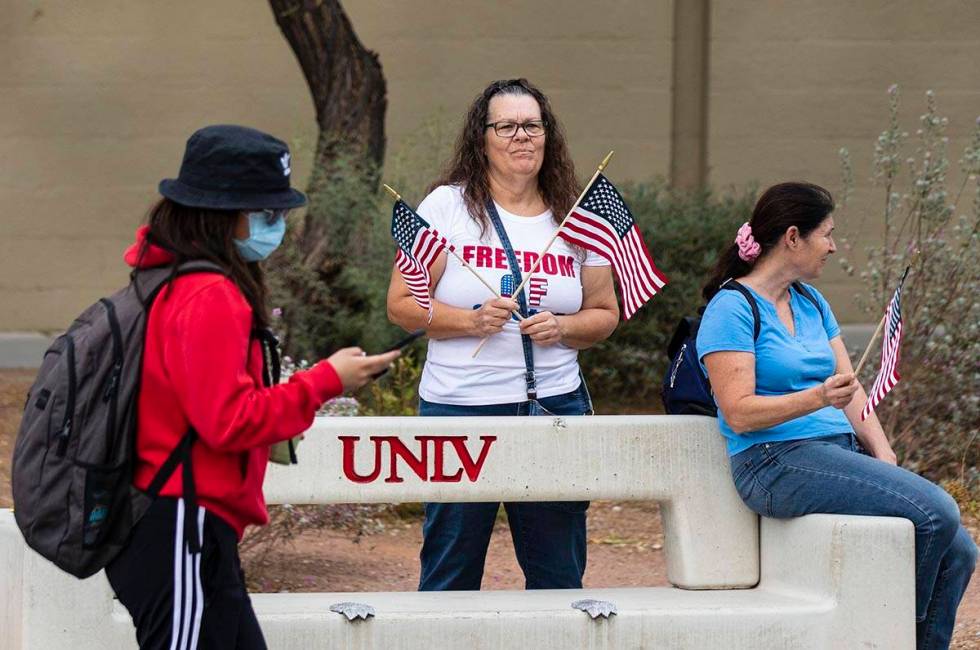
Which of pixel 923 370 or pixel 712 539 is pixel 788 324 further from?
pixel 923 370

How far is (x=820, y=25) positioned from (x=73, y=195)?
5279 mm

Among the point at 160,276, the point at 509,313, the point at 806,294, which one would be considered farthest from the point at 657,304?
the point at 160,276

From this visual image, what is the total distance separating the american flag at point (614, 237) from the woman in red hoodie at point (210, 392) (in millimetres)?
1403

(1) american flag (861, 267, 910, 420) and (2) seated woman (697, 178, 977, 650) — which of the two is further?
(1) american flag (861, 267, 910, 420)

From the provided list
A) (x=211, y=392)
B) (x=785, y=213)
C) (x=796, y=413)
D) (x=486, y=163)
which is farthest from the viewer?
(x=486, y=163)

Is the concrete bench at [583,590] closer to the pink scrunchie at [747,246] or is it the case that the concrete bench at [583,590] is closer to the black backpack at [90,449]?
the pink scrunchie at [747,246]

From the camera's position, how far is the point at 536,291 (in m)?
4.46

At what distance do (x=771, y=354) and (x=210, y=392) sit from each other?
1.93 m

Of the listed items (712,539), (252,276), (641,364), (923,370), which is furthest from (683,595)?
(641,364)

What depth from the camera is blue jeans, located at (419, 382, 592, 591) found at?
455 centimetres

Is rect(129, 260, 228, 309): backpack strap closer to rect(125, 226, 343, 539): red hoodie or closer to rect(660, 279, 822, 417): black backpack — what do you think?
rect(125, 226, 343, 539): red hoodie

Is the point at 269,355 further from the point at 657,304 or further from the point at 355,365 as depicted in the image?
the point at 657,304

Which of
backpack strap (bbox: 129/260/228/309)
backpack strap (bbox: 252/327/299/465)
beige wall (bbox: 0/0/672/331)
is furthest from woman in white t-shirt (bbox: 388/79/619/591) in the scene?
beige wall (bbox: 0/0/672/331)

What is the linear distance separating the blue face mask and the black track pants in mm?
534
